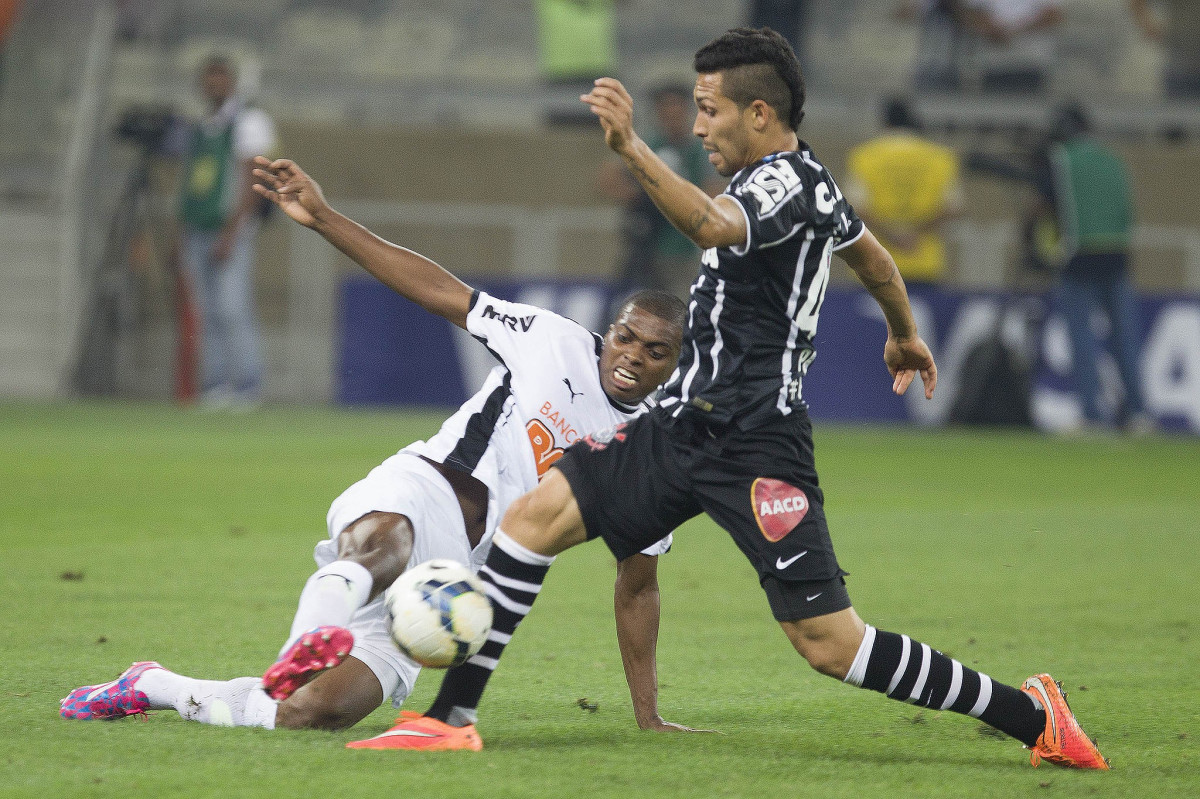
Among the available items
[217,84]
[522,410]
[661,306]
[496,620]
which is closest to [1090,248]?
[217,84]

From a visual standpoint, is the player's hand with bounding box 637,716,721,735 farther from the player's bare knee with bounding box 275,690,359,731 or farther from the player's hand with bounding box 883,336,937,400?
the player's hand with bounding box 883,336,937,400

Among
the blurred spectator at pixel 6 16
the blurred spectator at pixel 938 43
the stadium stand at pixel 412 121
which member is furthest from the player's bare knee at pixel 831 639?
the blurred spectator at pixel 6 16

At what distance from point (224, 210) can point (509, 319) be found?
1097cm

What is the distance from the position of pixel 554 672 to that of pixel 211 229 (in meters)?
10.8

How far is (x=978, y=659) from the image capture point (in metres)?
5.86

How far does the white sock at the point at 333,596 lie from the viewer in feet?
13.2

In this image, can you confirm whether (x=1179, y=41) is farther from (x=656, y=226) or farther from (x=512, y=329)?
(x=512, y=329)

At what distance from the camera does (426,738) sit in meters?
4.11

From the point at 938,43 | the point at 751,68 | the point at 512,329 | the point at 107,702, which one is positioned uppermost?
the point at 938,43

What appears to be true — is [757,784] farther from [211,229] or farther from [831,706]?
[211,229]

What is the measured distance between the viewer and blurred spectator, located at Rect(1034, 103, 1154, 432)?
14.6m

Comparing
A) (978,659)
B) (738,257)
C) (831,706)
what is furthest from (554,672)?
(738,257)

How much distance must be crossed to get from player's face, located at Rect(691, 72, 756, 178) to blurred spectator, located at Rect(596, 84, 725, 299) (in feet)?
33.2

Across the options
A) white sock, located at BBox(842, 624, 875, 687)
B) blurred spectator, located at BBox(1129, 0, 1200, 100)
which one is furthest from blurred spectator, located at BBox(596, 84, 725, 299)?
white sock, located at BBox(842, 624, 875, 687)
